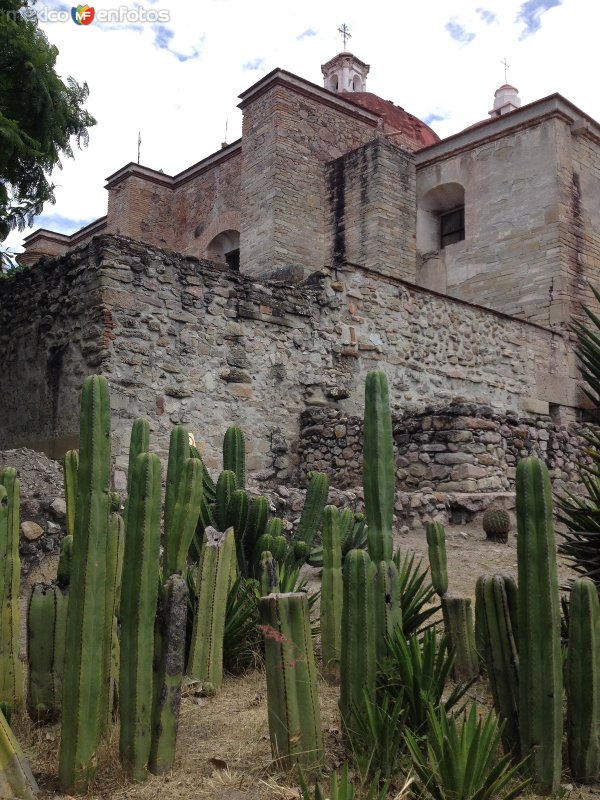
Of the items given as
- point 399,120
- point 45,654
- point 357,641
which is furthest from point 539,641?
point 399,120

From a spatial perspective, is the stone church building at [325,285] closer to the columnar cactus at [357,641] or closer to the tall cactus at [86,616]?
the tall cactus at [86,616]

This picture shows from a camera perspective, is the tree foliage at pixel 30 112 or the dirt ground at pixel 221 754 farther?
the tree foliage at pixel 30 112

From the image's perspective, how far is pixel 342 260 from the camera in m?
9.79

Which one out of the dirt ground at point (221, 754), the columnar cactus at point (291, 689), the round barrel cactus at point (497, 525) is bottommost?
the dirt ground at point (221, 754)

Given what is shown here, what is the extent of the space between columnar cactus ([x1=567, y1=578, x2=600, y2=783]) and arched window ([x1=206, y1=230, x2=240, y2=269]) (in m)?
15.7

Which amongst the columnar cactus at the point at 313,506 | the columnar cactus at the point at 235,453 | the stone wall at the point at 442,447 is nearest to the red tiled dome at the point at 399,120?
the stone wall at the point at 442,447

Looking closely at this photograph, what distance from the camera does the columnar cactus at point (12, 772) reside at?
83.0 inches

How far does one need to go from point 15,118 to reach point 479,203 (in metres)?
8.43

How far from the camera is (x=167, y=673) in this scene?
7.92 ft

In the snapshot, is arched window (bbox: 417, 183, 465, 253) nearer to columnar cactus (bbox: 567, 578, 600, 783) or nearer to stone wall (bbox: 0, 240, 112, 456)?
stone wall (bbox: 0, 240, 112, 456)

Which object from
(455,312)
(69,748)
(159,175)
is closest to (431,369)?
(455,312)

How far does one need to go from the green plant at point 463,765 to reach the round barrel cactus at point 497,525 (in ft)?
16.1

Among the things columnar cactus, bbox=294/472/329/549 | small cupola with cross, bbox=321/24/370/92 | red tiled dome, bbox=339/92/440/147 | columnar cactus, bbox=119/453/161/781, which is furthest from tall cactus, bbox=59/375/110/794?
small cupola with cross, bbox=321/24/370/92

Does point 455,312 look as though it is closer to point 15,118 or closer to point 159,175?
point 15,118
